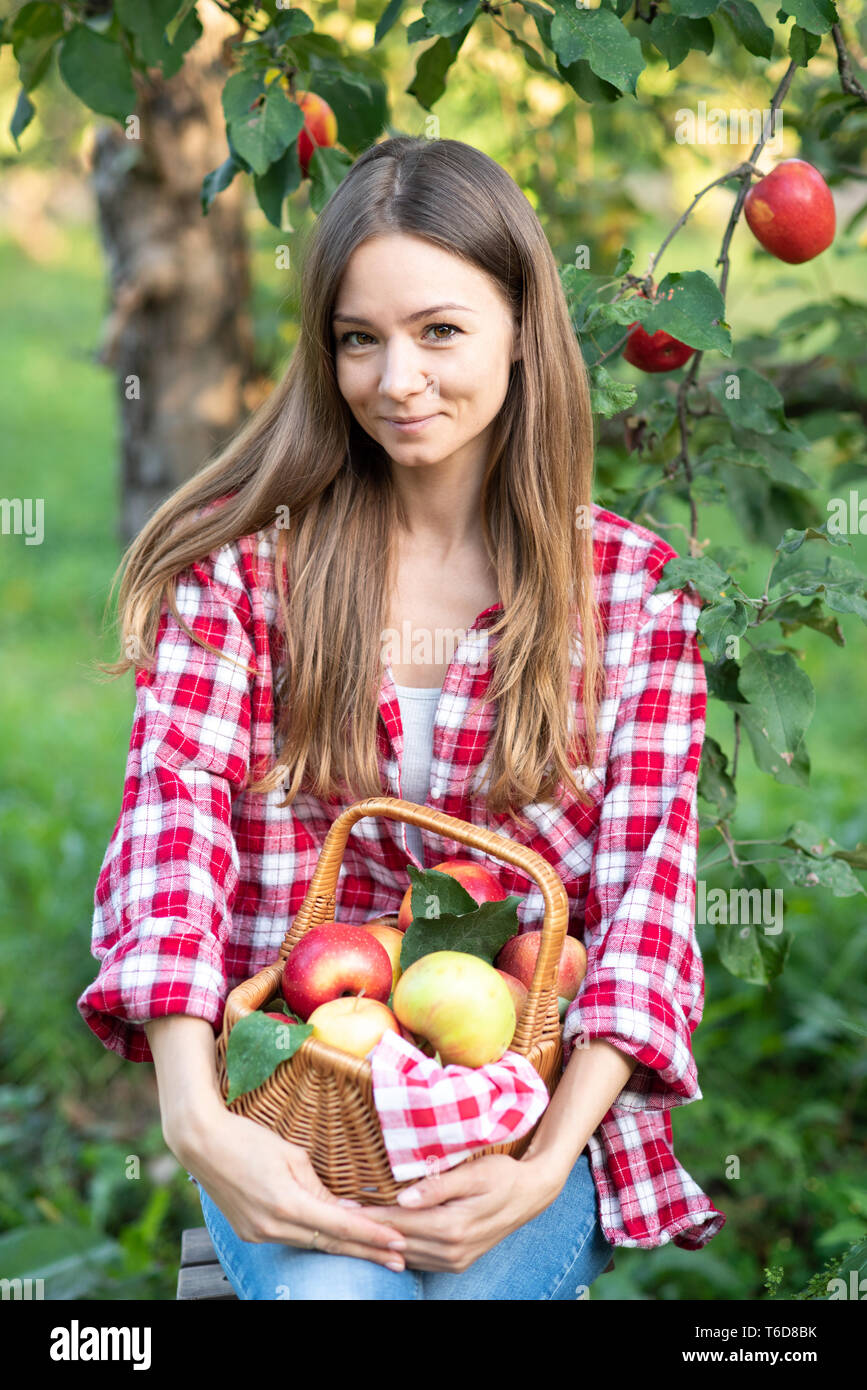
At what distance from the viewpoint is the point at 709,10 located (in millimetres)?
1555

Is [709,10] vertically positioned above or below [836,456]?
above

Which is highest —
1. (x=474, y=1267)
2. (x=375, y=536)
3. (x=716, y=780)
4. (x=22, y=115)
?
(x=22, y=115)

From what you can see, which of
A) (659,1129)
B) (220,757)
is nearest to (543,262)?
(220,757)

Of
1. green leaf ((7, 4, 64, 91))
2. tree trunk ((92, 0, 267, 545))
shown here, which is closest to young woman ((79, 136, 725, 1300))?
green leaf ((7, 4, 64, 91))

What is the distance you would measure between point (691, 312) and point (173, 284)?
7.08ft

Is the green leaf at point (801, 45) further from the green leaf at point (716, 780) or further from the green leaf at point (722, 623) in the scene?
the green leaf at point (716, 780)

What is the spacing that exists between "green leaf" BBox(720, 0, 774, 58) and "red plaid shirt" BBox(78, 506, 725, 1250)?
2.11 ft

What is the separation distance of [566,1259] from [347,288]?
48.9 inches

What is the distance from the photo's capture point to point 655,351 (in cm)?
183

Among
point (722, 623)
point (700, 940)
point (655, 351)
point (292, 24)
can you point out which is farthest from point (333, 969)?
point (700, 940)

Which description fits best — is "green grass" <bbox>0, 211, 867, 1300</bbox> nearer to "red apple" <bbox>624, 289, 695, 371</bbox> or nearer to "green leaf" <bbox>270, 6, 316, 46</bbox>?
"red apple" <bbox>624, 289, 695, 371</bbox>

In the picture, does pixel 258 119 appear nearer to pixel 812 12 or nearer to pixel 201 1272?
pixel 812 12

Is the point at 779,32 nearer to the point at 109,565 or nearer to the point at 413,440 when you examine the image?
the point at 413,440

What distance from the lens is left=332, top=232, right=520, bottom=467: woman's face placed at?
1.55 m
